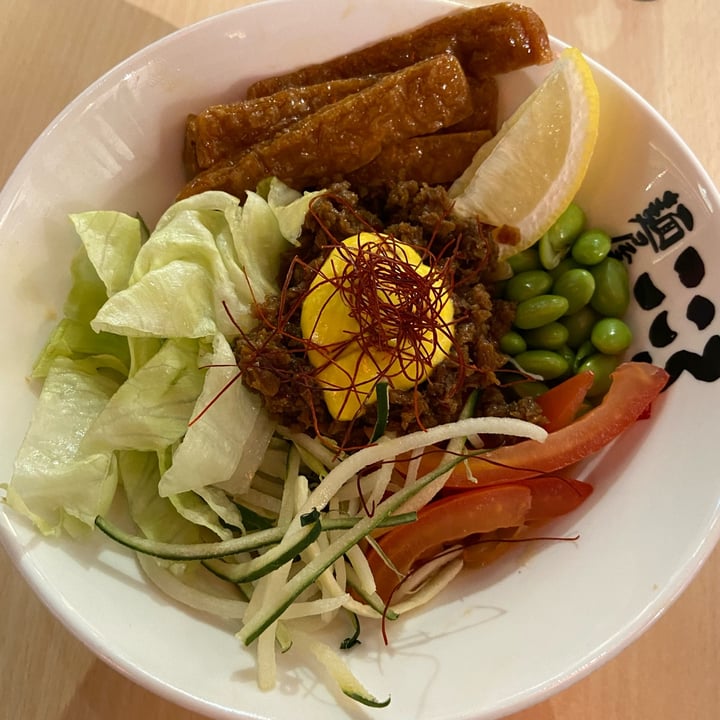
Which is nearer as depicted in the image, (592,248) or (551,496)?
(551,496)

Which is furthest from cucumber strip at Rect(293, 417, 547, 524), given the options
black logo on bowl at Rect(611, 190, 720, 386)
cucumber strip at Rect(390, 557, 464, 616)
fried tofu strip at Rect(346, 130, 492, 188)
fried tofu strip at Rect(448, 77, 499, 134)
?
fried tofu strip at Rect(448, 77, 499, 134)

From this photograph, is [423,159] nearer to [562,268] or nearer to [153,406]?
[562,268]

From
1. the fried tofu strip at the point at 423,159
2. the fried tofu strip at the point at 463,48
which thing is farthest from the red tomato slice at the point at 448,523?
the fried tofu strip at the point at 463,48

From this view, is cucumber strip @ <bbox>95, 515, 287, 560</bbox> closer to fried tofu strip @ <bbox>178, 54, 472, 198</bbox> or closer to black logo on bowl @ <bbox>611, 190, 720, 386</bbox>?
fried tofu strip @ <bbox>178, 54, 472, 198</bbox>

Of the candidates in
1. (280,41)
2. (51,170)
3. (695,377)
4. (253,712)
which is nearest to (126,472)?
(253,712)

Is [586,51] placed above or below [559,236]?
above

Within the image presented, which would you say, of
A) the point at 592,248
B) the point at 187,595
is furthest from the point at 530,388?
the point at 187,595

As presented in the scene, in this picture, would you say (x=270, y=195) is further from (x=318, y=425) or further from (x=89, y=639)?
(x=89, y=639)
